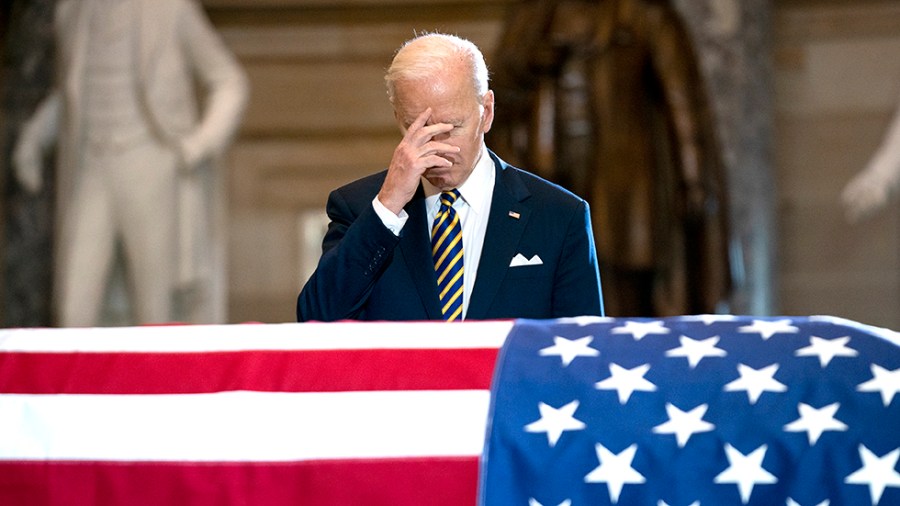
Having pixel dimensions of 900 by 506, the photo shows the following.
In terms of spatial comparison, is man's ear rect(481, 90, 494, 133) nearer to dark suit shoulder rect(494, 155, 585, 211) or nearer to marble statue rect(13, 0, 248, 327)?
dark suit shoulder rect(494, 155, 585, 211)

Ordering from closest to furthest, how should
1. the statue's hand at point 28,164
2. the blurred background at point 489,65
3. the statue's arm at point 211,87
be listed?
the statue's arm at point 211,87 < the statue's hand at point 28,164 < the blurred background at point 489,65

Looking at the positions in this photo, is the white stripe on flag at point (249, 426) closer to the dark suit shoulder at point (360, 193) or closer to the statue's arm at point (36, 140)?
the dark suit shoulder at point (360, 193)

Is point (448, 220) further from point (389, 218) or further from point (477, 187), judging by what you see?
point (389, 218)

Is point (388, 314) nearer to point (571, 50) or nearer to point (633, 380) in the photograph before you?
point (633, 380)

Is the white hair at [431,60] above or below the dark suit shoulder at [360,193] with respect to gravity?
above

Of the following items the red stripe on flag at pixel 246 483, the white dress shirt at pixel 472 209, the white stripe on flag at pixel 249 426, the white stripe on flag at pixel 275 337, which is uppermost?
the white dress shirt at pixel 472 209

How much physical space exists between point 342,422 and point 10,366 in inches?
23.1

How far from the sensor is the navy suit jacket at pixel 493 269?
2.62 m

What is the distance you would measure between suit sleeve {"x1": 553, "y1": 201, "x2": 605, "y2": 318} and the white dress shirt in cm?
16

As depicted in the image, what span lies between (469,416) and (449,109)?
65cm

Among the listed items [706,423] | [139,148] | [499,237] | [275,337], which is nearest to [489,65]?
[139,148]

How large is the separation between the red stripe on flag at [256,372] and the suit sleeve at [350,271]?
338 millimetres

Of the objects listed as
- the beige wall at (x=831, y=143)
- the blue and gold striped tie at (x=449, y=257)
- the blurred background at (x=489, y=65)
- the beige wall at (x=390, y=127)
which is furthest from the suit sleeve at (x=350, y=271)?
the beige wall at (x=831, y=143)

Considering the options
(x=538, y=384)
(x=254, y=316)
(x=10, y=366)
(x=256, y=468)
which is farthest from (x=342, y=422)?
(x=254, y=316)
